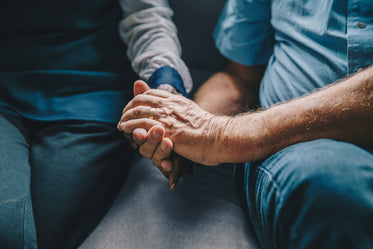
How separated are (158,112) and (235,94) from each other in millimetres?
318

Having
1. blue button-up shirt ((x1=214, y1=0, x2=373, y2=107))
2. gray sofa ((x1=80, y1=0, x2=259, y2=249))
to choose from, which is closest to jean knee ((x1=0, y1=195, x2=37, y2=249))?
gray sofa ((x1=80, y1=0, x2=259, y2=249))

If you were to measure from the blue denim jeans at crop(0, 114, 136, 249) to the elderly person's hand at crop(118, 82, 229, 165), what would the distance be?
0.12m

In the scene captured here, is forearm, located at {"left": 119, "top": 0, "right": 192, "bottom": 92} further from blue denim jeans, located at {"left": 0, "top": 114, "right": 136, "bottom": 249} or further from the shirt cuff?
blue denim jeans, located at {"left": 0, "top": 114, "right": 136, "bottom": 249}

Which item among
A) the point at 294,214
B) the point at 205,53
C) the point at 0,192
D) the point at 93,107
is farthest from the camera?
the point at 205,53

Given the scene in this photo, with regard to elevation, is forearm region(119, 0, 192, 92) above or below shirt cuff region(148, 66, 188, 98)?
above

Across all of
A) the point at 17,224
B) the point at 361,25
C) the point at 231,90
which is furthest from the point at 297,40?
the point at 17,224

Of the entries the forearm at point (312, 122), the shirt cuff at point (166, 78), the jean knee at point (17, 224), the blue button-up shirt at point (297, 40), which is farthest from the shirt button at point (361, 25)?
the jean knee at point (17, 224)

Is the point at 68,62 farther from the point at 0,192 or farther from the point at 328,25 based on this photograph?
the point at 328,25

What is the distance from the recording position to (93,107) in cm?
74

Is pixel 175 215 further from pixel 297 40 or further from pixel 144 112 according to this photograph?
pixel 297 40

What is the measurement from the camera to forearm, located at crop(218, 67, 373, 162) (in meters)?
0.46

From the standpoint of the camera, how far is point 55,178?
0.62 m

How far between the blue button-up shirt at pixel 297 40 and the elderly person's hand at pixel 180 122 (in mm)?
234

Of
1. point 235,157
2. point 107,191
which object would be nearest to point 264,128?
point 235,157
